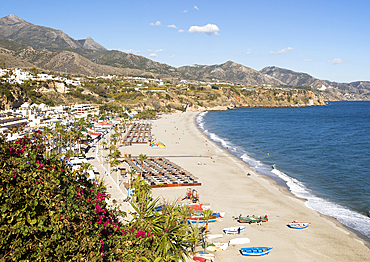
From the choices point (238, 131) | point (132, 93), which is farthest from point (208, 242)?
point (132, 93)

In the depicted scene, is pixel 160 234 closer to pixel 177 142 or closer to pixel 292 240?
pixel 292 240

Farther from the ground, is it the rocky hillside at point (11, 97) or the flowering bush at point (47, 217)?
the rocky hillside at point (11, 97)

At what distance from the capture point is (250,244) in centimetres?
2130

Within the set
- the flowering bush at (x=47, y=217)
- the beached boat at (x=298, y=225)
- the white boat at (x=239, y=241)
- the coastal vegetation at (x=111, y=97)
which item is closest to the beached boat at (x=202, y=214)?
the white boat at (x=239, y=241)

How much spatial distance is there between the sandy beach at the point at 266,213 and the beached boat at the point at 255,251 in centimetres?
33

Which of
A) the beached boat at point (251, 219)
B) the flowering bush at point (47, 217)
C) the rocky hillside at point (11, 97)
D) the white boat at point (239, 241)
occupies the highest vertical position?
the rocky hillside at point (11, 97)

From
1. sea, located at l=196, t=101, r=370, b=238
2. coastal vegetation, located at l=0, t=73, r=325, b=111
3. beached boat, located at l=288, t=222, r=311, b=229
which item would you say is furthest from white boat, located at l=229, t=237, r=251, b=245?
coastal vegetation, located at l=0, t=73, r=325, b=111

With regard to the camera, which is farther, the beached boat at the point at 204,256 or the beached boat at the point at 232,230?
the beached boat at the point at 232,230

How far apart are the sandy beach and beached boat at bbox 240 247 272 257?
0.33 meters

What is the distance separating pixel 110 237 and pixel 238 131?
248 feet

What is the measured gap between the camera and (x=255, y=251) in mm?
19891

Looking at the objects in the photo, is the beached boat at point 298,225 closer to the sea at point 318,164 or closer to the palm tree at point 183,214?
the sea at point 318,164

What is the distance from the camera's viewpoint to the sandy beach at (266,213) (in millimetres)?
20547

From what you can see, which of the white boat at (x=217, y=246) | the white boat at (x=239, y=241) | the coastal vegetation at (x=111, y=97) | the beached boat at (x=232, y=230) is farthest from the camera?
the coastal vegetation at (x=111, y=97)
